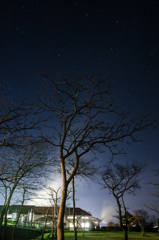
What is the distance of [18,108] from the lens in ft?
28.4

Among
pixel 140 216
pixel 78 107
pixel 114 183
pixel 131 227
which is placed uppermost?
pixel 78 107

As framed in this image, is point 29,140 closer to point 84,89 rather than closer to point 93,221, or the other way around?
point 84,89

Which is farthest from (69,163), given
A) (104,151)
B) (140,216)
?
(140,216)

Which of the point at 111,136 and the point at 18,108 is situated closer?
the point at 18,108

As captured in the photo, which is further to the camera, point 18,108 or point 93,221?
point 93,221

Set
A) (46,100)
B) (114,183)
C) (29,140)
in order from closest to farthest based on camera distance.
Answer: (29,140) < (46,100) < (114,183)

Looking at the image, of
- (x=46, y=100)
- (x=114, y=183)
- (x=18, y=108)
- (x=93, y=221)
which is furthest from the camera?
(x=93, y=221)

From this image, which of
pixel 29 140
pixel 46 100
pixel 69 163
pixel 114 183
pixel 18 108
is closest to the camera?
pixel 18 108

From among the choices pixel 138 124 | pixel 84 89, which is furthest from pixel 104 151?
pixel 84 89

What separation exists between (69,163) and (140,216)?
34.8 metres

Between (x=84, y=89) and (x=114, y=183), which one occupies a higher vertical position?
(x=84, y=89)

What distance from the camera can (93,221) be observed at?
210 feet

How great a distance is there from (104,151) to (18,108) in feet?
22.1

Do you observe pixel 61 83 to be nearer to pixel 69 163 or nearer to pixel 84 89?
pixel 84 89
